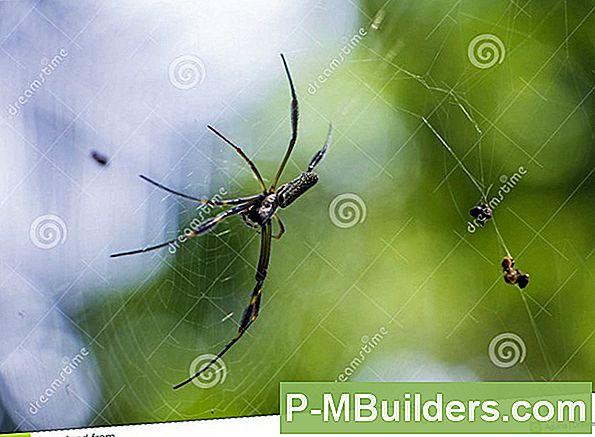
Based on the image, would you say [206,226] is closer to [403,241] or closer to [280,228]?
[280,228]

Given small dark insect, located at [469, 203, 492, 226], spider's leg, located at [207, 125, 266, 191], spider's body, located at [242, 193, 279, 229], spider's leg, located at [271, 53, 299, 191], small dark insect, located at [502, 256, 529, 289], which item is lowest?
spider's body, located at [242, 193, 279, 229]

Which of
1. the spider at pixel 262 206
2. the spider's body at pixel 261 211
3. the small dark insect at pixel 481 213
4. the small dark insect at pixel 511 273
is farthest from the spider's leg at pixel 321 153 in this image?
the small dark insect at pixel 511 273

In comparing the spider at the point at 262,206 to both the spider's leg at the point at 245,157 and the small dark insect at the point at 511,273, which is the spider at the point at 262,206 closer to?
the spider's leg at the point at 245,157

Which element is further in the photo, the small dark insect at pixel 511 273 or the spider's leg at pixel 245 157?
the small dark insect at pixel 511 273

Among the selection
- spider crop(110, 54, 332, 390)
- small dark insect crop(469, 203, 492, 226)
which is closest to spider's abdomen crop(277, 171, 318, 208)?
spider crop(110, 54, 332, 390)

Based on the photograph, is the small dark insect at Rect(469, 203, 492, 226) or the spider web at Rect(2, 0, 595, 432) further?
the small dark insect at Rect(469, 203, 492, 226)

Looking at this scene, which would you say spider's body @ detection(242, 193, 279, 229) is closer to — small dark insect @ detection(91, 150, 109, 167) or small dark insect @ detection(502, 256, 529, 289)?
small dark insect @ detection(91, 150, 109, 167)

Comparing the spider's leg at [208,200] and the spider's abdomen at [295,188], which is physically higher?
the spider's abdomen at [295,188]
